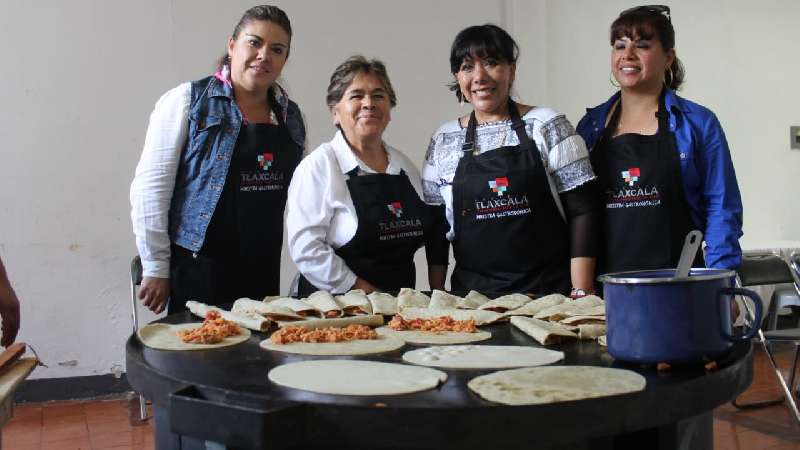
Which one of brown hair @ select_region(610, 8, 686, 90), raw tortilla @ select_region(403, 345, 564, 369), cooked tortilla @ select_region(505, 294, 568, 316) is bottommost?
raw tortilla @ select_region(403, 345, 564, 369)

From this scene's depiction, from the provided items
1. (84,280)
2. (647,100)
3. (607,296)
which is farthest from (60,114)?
(607,296)

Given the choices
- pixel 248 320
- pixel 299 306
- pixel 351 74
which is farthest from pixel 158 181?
pixel 248 320

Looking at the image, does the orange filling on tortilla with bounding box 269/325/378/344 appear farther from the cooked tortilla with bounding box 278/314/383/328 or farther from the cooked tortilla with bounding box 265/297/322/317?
the cooked tortilla with bounding box 265/297/322/317

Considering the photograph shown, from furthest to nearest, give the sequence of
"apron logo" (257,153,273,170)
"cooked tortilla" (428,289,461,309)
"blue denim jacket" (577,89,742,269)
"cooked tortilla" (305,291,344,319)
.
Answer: "apron logo" (257,153,273,170), "blue denim jacket" (577,89,742,269), "cooked tortilla" (428,289,461,309), "cooked tortilla" (305,291,344,319)

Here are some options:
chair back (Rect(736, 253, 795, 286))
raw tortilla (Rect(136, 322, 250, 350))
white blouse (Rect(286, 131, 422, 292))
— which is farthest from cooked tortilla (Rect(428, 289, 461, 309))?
chair back (Rect(736, 253, 795, 286))

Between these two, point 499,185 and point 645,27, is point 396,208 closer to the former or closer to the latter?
point 499,185

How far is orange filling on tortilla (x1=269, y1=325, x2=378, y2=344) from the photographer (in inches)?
57.3

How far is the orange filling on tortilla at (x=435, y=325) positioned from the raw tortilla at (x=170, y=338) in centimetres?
31

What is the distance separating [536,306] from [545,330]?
330 millimetres

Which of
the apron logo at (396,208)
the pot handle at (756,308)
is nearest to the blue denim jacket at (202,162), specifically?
the apron logo at (396,208)

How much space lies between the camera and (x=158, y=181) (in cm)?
248

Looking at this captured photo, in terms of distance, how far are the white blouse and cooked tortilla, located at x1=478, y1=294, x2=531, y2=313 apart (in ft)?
1.78

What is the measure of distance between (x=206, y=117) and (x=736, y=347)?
70.8 inches

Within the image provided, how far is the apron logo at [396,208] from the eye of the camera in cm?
233
